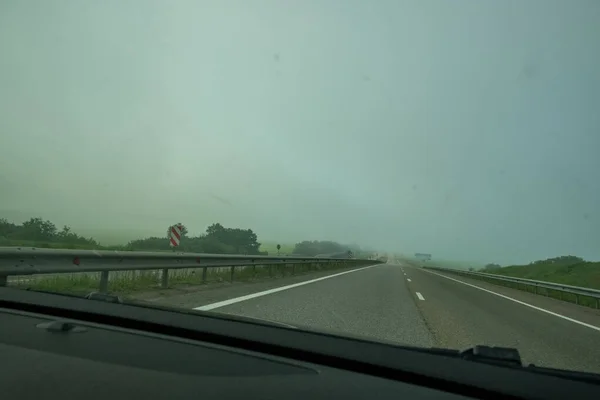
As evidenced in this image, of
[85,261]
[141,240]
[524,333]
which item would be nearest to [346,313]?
[524,333]

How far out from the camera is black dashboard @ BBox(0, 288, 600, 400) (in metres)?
2.05

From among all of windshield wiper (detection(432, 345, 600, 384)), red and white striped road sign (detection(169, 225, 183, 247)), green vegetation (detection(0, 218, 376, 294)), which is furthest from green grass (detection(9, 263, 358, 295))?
windshield wiper (detection(432, 345, 600, 384))

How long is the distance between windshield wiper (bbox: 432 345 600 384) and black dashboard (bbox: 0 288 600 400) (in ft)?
0.28

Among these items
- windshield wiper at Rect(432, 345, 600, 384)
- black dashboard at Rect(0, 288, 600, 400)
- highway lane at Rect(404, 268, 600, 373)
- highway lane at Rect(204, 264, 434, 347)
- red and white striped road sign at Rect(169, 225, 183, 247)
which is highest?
red and white striped road sign at Rect(169, 225, 183, 247)

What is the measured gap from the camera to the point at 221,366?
2.37m

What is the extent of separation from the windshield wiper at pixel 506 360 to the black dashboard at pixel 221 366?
86 millimetres

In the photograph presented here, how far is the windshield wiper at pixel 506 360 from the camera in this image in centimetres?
222

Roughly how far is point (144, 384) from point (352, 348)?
3.81 ft

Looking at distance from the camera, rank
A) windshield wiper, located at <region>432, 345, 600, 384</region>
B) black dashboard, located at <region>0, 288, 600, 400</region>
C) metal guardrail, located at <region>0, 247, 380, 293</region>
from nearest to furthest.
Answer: black dashboard, located at <region>0, 288, 600, 400</region> → windshield wiper, located at <region>432, 345, 600, 384</region> → metal guardrail, located at <region>0, 247, 380, 293</region>

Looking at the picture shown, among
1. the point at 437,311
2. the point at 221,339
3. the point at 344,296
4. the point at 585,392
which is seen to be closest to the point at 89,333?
the point at 221,339

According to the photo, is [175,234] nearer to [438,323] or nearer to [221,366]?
[438,323]

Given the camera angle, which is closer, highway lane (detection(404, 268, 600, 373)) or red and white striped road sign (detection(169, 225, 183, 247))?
highway lane (detection(404, 268, 600, 373))

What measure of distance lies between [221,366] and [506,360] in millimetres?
1485

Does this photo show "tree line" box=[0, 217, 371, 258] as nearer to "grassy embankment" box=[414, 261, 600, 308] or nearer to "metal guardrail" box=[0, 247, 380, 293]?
"metal guardrail" box=[0, 247, 380, 293]
